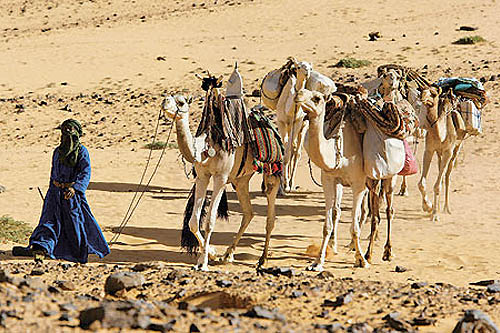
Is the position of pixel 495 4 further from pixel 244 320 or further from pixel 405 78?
pixel 244 320

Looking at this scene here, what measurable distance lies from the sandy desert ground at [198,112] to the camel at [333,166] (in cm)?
50

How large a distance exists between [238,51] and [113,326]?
1121 inches

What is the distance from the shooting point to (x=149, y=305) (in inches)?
234

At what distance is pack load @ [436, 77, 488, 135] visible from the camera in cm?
1459

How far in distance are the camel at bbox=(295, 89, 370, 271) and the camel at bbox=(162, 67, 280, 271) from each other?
0.93 metres

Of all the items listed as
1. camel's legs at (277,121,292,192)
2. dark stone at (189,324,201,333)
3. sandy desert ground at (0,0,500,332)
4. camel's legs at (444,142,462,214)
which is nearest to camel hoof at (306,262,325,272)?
sandy desert ground at (0,0,500,332)

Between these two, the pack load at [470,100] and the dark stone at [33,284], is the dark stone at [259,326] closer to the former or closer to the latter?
the dark stone at [33,284]

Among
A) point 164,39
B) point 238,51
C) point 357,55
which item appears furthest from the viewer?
point 164,39

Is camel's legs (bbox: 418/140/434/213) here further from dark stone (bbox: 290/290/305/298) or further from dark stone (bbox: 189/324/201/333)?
dark stone (bbox: 189/324/201/333)

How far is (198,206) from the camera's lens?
10.0m

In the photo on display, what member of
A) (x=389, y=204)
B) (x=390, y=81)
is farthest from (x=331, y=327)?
(x=390, y=81)

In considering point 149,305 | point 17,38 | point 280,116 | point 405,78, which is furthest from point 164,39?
point 149,305

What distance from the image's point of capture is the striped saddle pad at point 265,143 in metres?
10.5

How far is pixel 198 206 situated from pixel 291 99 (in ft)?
5.87
